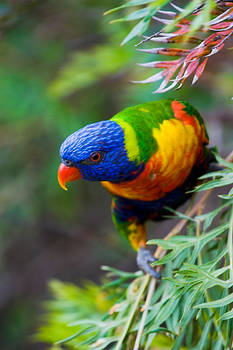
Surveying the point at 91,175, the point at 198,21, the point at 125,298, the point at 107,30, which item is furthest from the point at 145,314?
the point at 107,30

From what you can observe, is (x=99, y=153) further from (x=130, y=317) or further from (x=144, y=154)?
(x=130, y=317)

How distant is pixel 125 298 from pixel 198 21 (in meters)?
0.81

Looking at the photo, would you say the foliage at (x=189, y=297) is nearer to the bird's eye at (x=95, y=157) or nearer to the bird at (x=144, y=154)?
the bird at (x=144, y=154)

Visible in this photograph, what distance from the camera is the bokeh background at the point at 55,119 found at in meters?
2.10

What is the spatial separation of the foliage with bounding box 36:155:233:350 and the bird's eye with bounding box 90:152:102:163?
10.3 inches

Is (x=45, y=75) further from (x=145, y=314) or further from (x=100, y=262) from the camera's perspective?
(x=145, y=314)

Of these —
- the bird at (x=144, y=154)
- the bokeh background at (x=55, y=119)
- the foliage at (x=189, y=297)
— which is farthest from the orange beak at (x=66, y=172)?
the bokeh background at (x=55, y=119)

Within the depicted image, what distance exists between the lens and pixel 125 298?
1246mm

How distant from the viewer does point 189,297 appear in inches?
36.6

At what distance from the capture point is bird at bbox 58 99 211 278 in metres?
1.18

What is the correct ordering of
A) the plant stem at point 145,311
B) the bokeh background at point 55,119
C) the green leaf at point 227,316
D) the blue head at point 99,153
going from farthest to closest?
the bokeh background at point 55,119 → the blue head at point 99,153 → the plant stem at point 145,311 → the green leaf at point 227,316

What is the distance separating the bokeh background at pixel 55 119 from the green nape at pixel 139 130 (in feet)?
2.32

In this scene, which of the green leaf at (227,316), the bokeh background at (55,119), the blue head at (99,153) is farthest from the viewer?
the bokeh background at (55,119)

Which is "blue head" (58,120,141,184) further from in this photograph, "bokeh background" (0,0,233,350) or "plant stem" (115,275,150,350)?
"bokeh background" (0,0,233,350)
